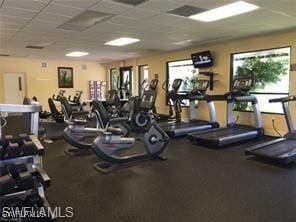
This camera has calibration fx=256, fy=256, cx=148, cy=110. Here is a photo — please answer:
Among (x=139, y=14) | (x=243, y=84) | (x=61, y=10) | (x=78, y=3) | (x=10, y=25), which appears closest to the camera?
(x=78, y=3)

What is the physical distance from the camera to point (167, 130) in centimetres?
630

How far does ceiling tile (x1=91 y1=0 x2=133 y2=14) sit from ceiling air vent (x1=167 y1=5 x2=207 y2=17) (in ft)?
2.55

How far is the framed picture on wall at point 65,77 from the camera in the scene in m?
11.8

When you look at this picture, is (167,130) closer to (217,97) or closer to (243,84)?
(217,97)

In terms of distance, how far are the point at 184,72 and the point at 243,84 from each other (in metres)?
2.98

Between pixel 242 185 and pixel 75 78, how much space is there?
10.4 metres

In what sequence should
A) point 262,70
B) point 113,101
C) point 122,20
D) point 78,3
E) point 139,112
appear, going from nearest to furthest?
point 78,3 < point 122,20 < point 139,112 < point 262,70 < point 113,101

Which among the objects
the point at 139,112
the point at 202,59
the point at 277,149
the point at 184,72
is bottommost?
the point at 277,149

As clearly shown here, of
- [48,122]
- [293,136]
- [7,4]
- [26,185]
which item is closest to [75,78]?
[48,122]

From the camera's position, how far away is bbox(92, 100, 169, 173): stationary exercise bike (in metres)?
3.76

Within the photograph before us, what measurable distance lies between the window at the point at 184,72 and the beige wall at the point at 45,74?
503 cm

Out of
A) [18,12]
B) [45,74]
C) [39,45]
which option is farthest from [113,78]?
[18,12]

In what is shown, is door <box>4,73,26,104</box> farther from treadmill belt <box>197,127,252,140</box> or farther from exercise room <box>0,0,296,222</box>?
treadmill belt <box>197,127,252,140</box>

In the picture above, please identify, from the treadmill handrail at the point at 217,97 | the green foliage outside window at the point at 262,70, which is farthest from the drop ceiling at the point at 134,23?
the treadmill handrail at the point at 217,97
